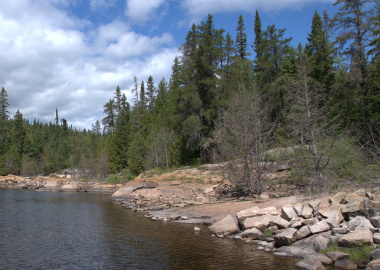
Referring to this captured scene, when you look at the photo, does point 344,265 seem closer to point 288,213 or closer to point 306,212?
point 306,212

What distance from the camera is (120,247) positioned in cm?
1177

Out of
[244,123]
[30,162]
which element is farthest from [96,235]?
[30,162]

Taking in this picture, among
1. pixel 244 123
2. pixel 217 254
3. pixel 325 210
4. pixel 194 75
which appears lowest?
pixel 217 254

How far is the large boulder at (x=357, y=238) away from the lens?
28.8 ft

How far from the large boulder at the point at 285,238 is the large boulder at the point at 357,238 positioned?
1783mm

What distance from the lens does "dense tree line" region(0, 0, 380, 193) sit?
61.2 ft

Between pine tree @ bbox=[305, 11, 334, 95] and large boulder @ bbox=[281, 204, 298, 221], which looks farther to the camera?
pine tree @ bbox=[305, 11, 334, 95]

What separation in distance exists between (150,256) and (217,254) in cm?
243

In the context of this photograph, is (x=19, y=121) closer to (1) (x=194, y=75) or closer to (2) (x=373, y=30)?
(1) (x=194, y=75)

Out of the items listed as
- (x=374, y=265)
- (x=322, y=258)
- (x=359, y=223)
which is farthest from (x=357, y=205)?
(x=374, y=265)

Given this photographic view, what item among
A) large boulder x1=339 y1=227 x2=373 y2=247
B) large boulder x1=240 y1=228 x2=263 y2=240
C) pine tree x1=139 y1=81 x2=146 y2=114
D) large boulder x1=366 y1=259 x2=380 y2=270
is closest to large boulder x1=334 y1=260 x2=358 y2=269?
large boulder x1=366 y1=259 x2=380 y2=270

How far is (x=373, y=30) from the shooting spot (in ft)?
71.7

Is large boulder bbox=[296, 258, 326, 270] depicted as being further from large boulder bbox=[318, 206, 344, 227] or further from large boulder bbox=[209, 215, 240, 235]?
large boulder bbox=[209, 215, 240, 235]

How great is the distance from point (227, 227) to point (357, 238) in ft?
18.6
